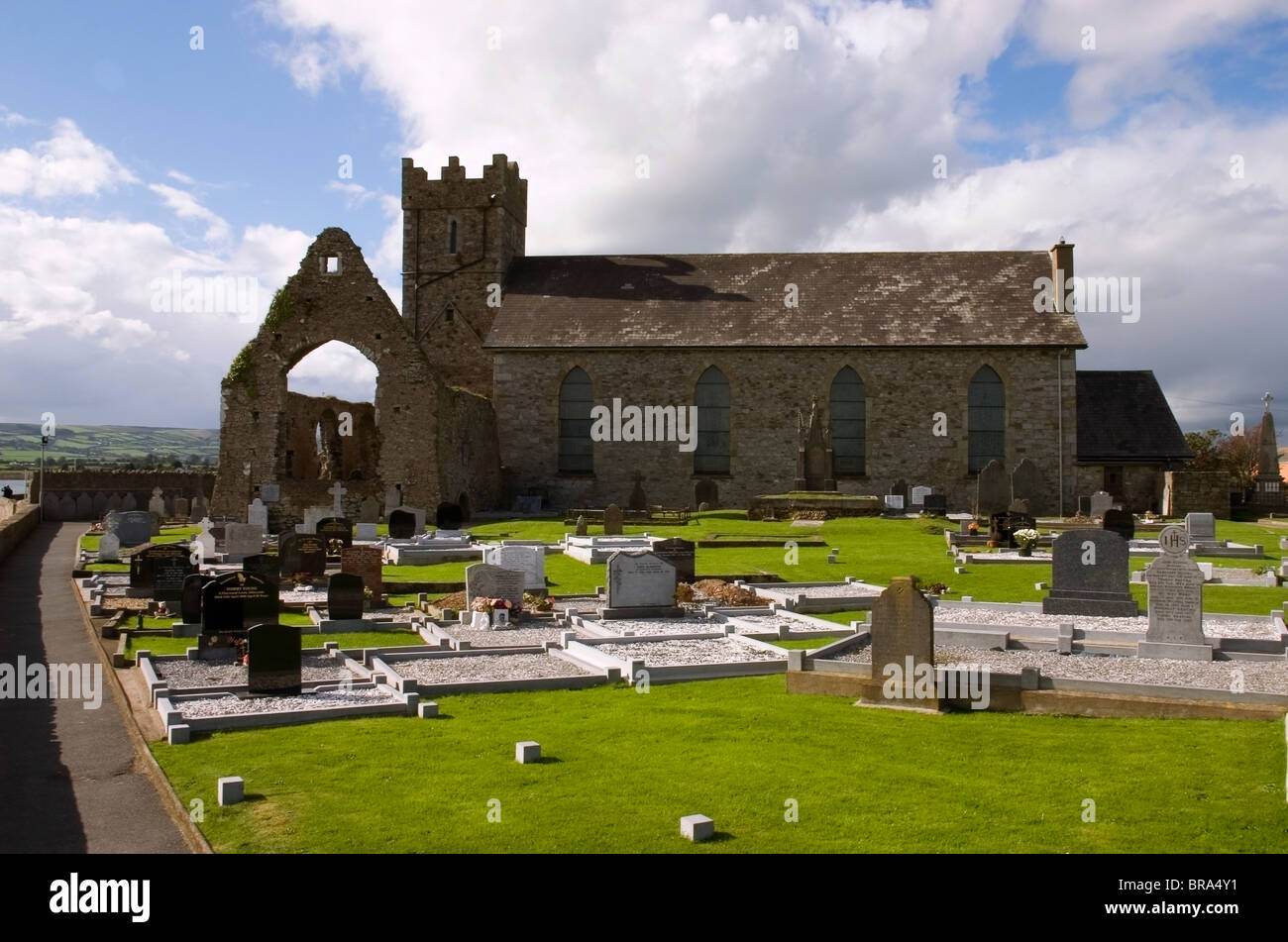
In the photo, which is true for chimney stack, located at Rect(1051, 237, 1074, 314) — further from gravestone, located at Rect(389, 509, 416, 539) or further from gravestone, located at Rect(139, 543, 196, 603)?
gravestone, located at Rect(139, 543, 196, 603)

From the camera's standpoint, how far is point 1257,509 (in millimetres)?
39781

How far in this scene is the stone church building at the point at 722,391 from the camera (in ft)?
127

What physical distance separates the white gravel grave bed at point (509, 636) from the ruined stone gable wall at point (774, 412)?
25361mm

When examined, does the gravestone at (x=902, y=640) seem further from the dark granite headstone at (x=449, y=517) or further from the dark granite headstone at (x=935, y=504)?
the dark granite headstone at (x=449, y=517)

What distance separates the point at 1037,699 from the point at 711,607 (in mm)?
8525

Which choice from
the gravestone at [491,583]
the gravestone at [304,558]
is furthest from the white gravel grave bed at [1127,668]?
the gravestone at [304,558]

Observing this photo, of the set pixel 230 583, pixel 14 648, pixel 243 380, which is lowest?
pixel 14 648

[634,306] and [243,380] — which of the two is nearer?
[243,380]

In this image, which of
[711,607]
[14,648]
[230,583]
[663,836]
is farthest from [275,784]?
[711,607]

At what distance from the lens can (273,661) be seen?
12195 millimetres

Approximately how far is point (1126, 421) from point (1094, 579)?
1121 inches

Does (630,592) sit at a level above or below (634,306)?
below
